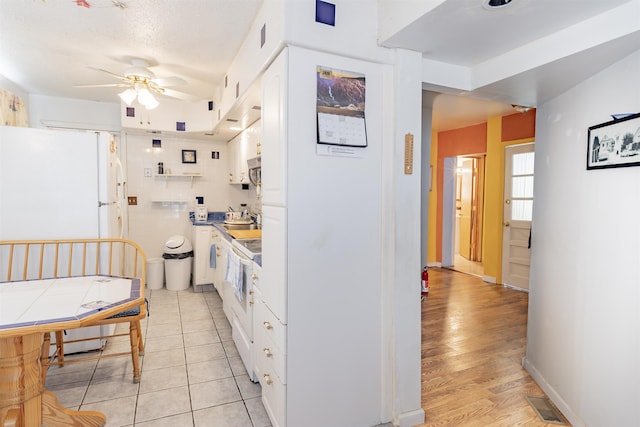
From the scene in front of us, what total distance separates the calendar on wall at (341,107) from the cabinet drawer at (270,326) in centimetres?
96

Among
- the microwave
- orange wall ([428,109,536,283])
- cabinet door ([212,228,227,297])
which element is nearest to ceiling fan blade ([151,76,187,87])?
the microwave

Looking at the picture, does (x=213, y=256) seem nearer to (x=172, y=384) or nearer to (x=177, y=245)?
(x=177, y=245)

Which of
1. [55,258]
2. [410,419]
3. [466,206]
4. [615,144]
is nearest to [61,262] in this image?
[55,258]

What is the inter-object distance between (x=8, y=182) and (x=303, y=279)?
2.44m

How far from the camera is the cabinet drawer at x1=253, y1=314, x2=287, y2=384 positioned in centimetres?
172

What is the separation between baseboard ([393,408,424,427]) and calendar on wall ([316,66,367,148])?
1.50 metres

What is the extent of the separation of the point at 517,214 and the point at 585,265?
9.98ft

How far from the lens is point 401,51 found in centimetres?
183

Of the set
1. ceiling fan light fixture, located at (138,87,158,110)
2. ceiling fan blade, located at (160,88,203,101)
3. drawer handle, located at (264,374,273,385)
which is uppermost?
ceiling fan blade, located at (160,88,203,101)

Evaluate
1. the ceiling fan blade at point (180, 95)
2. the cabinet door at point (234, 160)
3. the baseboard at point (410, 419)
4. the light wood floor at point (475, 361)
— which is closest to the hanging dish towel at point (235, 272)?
the baseboard at point (410, 419)

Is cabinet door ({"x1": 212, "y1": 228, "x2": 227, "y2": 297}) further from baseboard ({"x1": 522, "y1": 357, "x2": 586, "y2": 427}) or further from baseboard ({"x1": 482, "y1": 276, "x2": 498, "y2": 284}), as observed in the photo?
baseboard ({"x1": 482, "y1": 276, "x2": 498, "y2": 284})

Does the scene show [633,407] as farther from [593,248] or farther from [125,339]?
[125,339]

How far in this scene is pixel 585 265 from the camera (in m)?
1.93

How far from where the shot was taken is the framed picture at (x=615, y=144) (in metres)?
1.60
